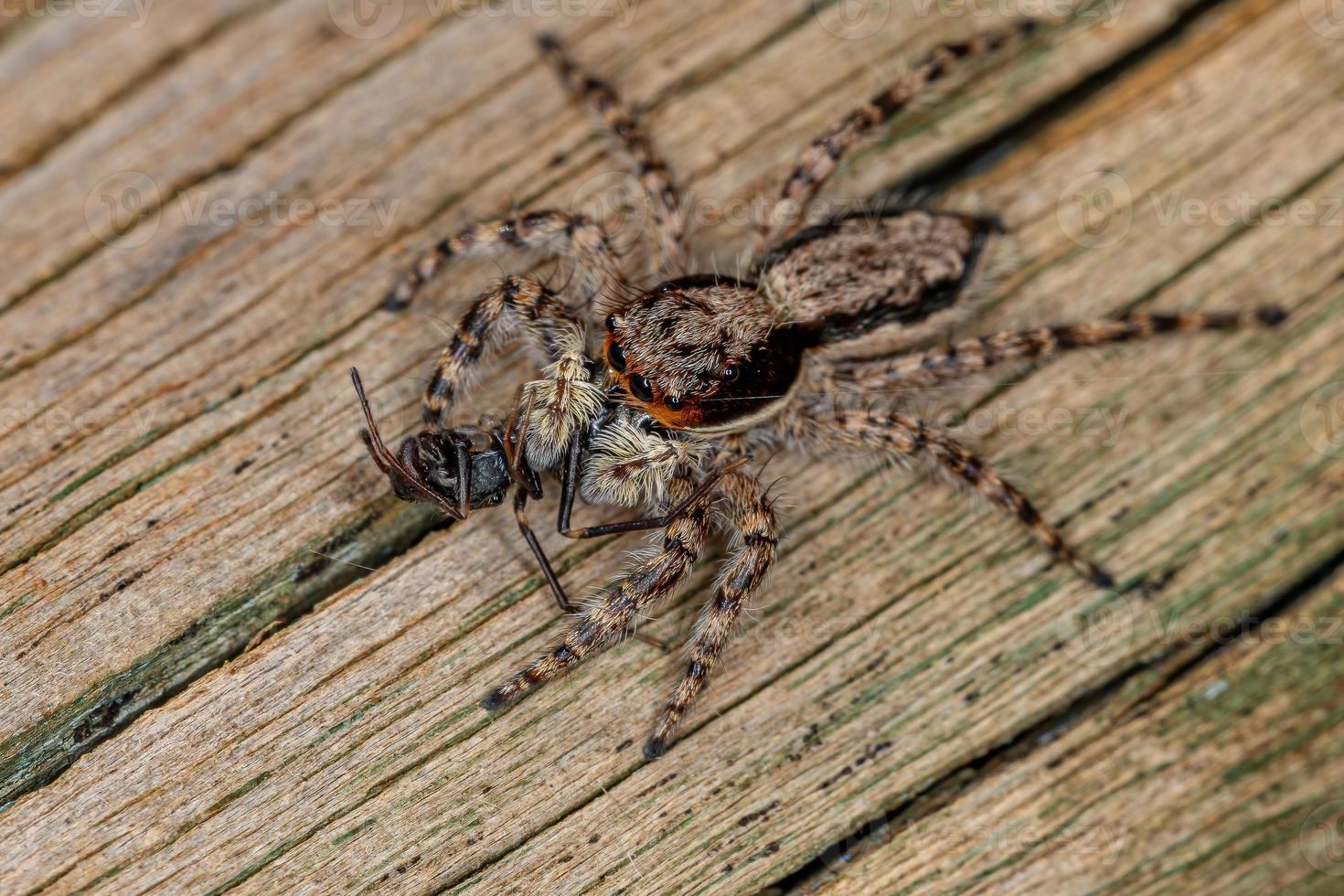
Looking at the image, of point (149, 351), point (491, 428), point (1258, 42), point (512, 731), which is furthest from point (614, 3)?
point (512, 731)

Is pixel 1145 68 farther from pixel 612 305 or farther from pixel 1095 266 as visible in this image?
pixel 612 305

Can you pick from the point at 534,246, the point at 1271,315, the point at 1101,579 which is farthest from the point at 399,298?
the point at 1271,315
